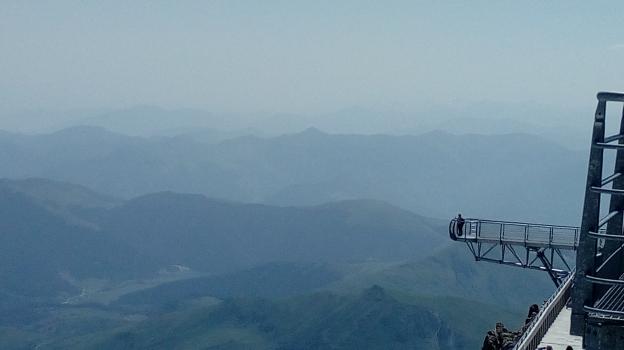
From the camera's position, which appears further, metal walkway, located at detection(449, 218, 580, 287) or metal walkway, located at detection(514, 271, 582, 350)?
metal walkway, located at detection(449, 218, 580, 287)

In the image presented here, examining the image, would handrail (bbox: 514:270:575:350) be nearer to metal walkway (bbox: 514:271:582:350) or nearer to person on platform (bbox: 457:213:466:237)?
metal walkway (bbox: 514:271:582:350)

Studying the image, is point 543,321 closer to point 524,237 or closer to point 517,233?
point 524,237

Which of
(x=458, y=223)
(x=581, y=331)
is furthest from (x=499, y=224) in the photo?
(x=581, y=331)

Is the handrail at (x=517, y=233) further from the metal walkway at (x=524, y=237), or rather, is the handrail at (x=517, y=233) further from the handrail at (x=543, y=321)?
the handrail at (x=543, y=321)

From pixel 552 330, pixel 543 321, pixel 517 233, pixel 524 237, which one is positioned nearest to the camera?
pixel 543 321

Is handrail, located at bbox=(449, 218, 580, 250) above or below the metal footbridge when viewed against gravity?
below

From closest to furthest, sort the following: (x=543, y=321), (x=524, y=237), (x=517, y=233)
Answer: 1. (x=543, y=321)
2. (x=524, y=237)
3. (x=517, y=233)

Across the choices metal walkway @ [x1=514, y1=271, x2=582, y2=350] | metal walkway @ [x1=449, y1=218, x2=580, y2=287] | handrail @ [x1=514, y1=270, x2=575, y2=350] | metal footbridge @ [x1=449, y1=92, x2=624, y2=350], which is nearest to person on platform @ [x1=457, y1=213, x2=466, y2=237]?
metal walkway @ [x1=449, y1=218, x2=580, y2=287]

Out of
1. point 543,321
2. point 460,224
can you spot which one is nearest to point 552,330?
point 543,321

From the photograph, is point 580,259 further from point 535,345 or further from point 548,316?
point 548,316

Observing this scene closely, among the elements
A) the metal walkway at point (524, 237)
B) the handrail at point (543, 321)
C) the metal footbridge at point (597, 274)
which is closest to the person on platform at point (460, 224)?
the metal walkway at point (524, 237)
